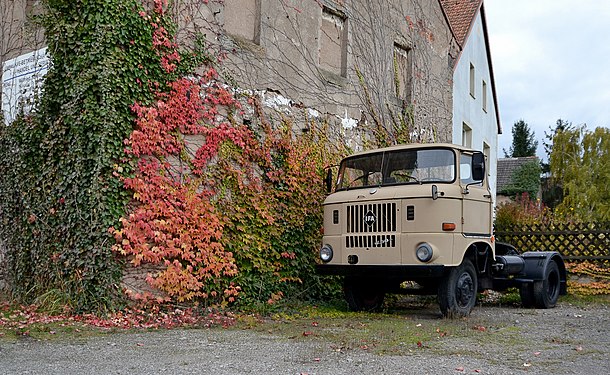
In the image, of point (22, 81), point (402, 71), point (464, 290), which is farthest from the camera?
point (402, 71)

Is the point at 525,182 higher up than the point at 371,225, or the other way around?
the point at 525,182

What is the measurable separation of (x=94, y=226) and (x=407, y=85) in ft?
32.1

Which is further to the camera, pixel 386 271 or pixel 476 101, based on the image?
pixel 476 101

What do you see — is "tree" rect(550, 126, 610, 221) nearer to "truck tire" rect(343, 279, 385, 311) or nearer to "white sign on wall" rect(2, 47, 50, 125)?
"truck tire" rect(343, 279, 385, 311)

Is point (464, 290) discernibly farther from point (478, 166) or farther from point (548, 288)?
point (548, 288)

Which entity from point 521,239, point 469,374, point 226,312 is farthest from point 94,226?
point 521,239

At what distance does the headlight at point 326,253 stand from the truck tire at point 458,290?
1.66m

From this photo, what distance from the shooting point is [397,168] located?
32.4 feet

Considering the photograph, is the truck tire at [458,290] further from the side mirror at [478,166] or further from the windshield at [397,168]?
the windshield at [397,168]

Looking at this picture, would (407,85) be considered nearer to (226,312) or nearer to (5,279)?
(226,312)

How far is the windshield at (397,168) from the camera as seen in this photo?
373 inches

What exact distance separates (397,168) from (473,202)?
1.22 metres

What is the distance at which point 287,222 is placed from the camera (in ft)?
36.4

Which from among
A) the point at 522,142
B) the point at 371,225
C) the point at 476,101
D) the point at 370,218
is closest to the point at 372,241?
the point at 371,225
